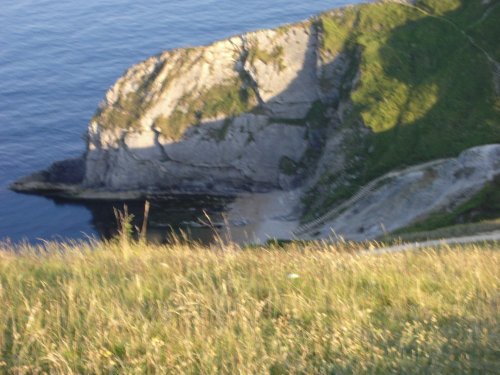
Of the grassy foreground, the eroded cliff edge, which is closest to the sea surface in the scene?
the eroded cliff edge

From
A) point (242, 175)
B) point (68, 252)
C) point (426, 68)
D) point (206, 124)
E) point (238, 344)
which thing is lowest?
point (242, 175)

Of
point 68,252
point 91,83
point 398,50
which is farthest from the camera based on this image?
point 91,83

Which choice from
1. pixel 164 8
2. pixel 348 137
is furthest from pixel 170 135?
pixel 164 8

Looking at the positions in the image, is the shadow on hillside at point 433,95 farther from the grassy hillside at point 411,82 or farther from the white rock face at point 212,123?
the white rock face at point 212,123

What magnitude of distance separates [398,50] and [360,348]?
7689 cm

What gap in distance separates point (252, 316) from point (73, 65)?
106269 mm

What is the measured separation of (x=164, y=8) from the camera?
435ft

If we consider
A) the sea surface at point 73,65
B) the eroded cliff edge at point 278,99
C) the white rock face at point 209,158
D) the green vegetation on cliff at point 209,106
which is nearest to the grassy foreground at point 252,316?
the sea surface at point 73,65

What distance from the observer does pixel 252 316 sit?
26.7 feet

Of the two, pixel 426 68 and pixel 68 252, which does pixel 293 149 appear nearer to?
pixel 426 68

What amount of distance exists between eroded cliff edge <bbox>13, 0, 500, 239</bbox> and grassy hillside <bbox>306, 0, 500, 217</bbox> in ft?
0.55

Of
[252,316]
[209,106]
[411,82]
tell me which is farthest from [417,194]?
[252,316]

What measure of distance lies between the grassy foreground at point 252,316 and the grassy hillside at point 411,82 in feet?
196

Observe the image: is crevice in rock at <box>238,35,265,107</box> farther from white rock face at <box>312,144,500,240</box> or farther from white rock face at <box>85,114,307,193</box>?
white rock face at <box>312,144,500,240</box>
